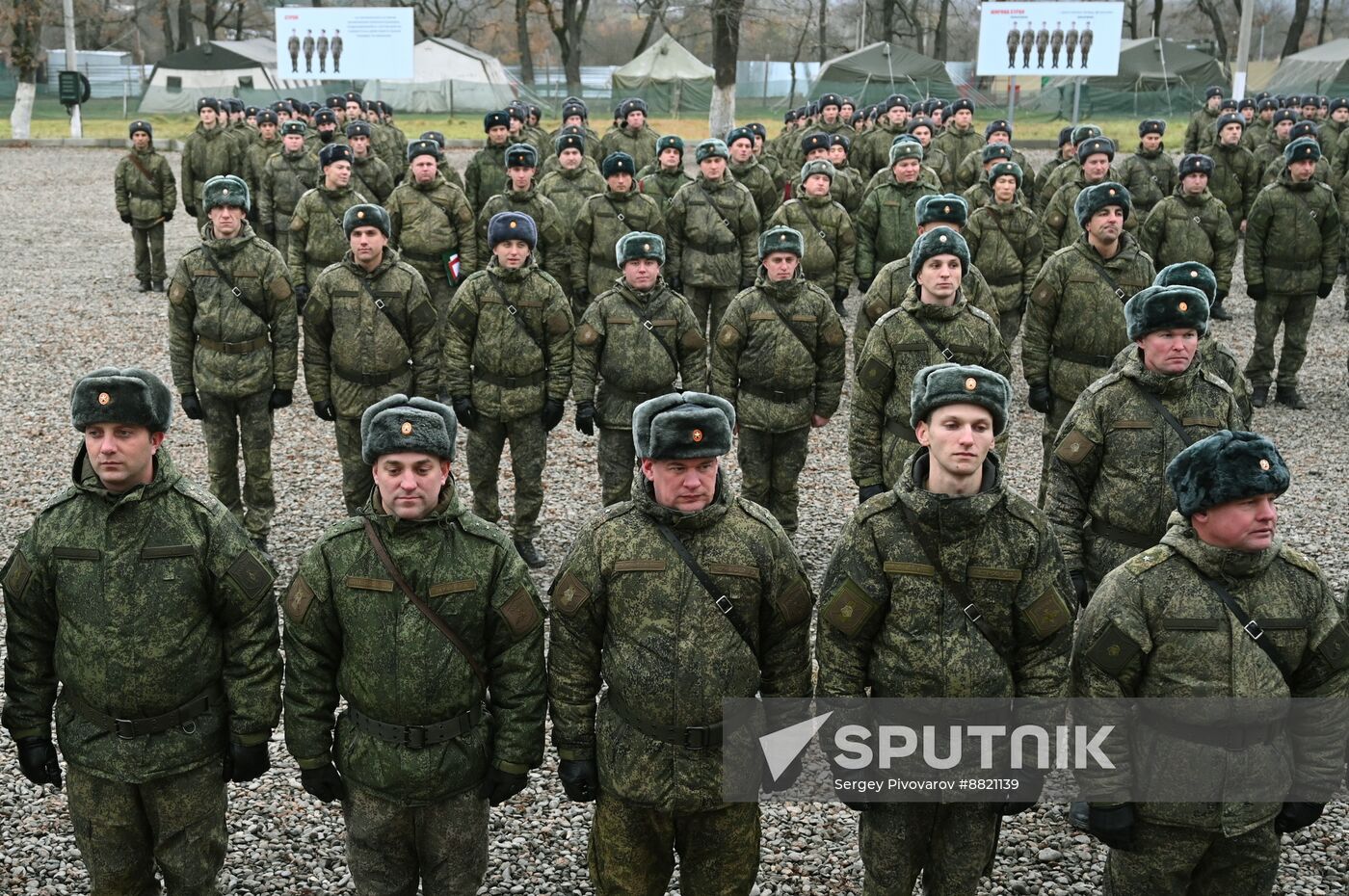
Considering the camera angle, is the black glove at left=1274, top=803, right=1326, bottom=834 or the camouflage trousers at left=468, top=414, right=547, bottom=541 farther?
the camouflage trousers at left=468, top=414, right=547, bottom=541

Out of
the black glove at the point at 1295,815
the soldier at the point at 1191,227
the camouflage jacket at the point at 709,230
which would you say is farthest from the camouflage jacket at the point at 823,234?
the black glove at the point at 1295,815

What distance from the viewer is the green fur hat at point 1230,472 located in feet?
12.8

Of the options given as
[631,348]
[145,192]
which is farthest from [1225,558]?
[145,192]

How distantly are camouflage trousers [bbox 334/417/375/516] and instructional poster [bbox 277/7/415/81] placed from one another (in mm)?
22241

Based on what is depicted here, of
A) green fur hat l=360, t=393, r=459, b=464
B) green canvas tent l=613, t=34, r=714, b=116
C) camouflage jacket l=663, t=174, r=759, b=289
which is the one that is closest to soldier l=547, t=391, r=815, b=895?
green fur hat l=360, t=393, r=459, b=464

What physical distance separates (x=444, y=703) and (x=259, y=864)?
1.57 m

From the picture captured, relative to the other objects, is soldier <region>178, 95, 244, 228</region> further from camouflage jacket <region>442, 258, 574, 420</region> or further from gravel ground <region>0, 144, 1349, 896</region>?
camouflage jacket <region>442, 258, 574, 420</region>

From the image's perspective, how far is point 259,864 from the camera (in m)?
5.19

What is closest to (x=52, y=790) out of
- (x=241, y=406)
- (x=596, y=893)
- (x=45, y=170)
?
(x=596, y=893)

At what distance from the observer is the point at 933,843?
4.35 m

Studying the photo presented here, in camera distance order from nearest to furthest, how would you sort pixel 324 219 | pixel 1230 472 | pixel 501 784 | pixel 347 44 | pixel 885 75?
pixel 1230 472, pixel 501 784, pixel 324 219, pixel 347 44, pixel 885 75

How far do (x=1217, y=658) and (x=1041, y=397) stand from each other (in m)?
4.56

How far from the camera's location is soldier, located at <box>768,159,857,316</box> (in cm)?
1249

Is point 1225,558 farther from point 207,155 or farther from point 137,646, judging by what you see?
point 207,155
